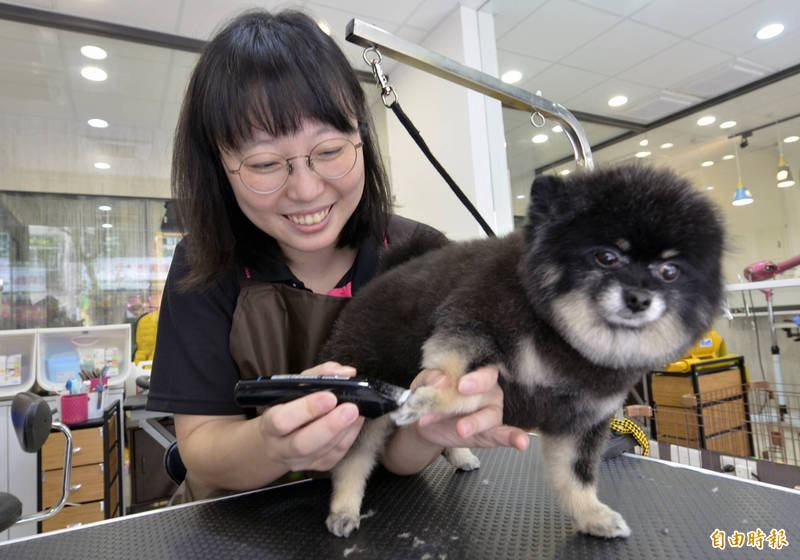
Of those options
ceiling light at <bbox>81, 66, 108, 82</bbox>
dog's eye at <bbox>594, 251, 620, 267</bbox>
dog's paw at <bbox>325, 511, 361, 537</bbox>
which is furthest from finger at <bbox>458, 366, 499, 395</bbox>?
ceiling light at <bbox>81, 66, 108, 82</bbox>

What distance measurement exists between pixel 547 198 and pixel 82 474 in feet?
9.76

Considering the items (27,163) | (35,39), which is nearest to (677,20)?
(35,39)

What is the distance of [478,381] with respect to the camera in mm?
721

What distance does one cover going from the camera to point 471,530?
0.87 m

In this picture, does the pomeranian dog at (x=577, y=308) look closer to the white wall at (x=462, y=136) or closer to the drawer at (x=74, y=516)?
the drawer at (x=74, y=516)

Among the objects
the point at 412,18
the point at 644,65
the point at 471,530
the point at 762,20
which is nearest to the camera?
the point at 471,530

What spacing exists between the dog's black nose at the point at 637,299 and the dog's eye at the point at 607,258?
49mm

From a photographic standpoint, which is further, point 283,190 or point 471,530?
point 283,190

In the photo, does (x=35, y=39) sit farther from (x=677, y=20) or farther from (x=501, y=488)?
(x=677, y=20)

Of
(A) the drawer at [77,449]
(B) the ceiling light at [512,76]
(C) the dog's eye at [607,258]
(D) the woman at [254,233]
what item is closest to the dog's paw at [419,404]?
(D) the woman at [254,233]

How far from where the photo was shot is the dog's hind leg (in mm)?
914

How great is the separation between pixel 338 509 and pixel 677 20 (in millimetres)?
4191

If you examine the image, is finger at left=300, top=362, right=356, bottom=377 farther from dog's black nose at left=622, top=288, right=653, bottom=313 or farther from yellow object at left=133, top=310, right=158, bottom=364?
yellow object at left=133, top=310, right=158, bottom=364

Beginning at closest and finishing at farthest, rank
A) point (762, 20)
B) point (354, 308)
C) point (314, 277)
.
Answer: point (354, 308), point (314, 277), point (762, 20)
